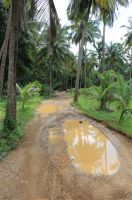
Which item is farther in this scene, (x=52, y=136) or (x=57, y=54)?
(x=57, y=54)

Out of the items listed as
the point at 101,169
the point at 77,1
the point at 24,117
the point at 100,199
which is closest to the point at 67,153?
the point at 101,169

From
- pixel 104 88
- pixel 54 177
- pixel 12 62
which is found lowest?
pixel 54 177

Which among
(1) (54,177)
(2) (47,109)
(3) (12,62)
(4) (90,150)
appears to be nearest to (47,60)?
(2) (47,109)

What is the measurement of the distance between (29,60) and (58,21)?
2223 centimetres

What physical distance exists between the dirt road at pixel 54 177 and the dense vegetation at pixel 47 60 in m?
0.95

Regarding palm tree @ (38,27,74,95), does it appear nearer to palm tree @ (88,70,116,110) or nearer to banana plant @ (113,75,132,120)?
palm tree @ (88,70,116,110)

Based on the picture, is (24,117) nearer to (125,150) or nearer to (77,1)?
(125,150)

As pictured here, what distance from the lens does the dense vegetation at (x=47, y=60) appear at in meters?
11.3

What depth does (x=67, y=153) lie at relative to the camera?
371 inches

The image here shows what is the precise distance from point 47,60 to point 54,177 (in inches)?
1448

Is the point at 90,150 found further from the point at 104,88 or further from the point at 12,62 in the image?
the point at 104,88

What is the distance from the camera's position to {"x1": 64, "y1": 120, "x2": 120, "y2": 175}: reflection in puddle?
8188mm

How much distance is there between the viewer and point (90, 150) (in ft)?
32.9

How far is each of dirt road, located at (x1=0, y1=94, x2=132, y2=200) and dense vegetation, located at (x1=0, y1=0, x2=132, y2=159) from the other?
3.13ft
